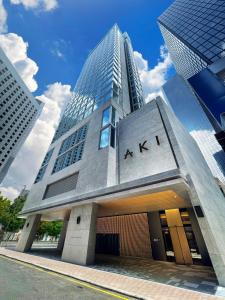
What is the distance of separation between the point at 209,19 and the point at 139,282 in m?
62.4

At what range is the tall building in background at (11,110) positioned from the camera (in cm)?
5847

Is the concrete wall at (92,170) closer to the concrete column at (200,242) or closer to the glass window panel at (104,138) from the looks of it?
the glass window panel at (104,138)

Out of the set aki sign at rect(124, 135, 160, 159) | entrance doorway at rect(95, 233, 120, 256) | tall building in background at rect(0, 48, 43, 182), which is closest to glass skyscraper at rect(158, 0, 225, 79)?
aki sign at rect(124, 135, 160, 159)

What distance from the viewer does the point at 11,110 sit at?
62.9m

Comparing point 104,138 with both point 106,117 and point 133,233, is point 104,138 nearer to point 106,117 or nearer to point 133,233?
point 106,117

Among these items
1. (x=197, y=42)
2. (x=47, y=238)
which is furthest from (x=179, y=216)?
(x=47, y=238)

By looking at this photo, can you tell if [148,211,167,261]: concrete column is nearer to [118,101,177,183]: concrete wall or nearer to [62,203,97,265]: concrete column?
[118,101,177,183]: concrete wall

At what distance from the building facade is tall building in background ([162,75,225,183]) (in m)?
60.3

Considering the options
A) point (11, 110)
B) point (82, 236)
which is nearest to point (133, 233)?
point (82, 236)

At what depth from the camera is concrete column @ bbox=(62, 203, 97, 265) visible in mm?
9725

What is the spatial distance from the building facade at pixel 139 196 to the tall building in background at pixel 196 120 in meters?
60.3

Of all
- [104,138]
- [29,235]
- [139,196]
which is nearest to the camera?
[139,196]

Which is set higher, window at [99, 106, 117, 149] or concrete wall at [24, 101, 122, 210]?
window at [99, 106, 117, 149]

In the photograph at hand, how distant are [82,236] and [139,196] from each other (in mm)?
5210
